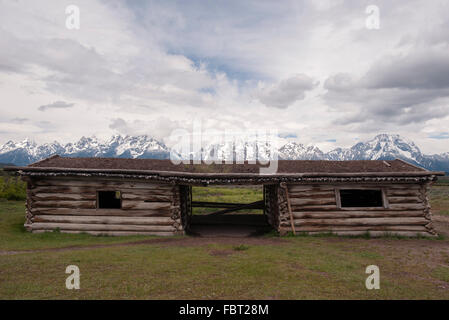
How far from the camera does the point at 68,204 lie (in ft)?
42.8

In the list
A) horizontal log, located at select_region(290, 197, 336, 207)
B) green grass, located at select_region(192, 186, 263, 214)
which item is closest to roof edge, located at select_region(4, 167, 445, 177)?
horizontal log, located at select_region(290, 197, 336, 207)

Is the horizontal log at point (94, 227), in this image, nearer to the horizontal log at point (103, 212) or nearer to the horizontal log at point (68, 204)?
the horizontal log at point (103, 212)

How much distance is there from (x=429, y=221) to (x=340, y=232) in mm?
4391

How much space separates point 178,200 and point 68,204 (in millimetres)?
5326

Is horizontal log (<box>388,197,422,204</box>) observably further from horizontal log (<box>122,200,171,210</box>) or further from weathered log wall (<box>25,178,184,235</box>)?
horizontal log (<box>122,200,171,210</box>)

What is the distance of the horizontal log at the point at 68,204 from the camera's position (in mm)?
13008

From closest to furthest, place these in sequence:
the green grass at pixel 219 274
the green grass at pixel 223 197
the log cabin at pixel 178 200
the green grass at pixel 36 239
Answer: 1. the green grass at pixel 219 274
2. the green grass at pixel 36 239
3. the log cabin at pixel 178 200
4. the green grass at pixel 223 197

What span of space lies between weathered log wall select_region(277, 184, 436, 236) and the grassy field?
1.02 meters

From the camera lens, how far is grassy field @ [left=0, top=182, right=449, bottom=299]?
19.5 ft

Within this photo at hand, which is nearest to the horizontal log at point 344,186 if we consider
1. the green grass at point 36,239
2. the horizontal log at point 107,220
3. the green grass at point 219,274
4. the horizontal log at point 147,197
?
the green grass at point 219,274

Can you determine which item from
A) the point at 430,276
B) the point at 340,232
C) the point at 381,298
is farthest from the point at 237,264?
the point at 340,232
